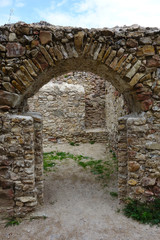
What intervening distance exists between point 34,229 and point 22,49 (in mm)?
2689

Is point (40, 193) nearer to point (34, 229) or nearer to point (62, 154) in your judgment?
point (34, 229)

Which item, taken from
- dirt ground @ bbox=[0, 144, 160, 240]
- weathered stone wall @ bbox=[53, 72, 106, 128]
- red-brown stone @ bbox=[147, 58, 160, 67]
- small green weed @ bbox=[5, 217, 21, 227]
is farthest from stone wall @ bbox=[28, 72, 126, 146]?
small green weed @ bbox=[5, 217, 21, 227]

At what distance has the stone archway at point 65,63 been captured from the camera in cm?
258

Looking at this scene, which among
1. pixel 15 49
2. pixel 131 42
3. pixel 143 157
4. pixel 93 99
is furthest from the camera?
pixel 93 99

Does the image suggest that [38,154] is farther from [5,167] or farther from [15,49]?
[15,49]

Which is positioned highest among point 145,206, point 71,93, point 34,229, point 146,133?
point 71,93

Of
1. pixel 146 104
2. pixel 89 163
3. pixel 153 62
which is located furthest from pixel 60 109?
pixel 153 62

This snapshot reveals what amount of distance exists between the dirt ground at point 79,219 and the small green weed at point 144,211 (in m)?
0.09

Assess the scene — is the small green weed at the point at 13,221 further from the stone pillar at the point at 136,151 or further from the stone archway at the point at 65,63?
the stone pillar at the point at 136,151

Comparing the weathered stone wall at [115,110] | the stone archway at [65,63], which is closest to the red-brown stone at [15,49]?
the stone archway at [65,63]

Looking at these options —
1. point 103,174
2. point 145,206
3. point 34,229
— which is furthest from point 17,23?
point 103,174

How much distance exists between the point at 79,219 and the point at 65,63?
2.60m

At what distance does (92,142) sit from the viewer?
7953mm

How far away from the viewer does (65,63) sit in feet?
9.63
